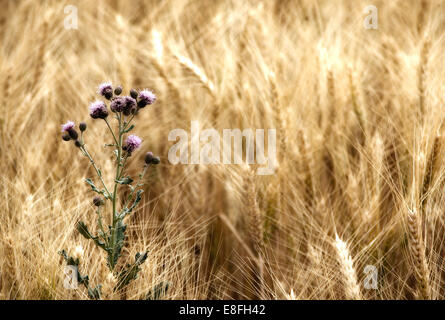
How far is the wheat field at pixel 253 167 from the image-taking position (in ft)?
4.14

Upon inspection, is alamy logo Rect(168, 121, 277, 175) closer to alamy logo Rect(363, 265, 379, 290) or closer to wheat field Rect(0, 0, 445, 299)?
wheat field Rect(0, 0, 445, 299)

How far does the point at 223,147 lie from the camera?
5.10 feet

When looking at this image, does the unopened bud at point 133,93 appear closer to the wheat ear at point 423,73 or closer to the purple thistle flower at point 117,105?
the purple thistle flower at point 117,105

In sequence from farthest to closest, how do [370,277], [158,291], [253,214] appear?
[253,214] → [370,277] → [158,291]

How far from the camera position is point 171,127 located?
1700 mm

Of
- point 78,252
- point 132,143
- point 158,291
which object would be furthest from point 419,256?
point 78,252

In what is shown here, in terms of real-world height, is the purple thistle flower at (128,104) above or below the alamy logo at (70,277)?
above

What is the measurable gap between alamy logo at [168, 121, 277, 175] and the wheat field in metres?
0.03

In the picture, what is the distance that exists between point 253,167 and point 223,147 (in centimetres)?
14

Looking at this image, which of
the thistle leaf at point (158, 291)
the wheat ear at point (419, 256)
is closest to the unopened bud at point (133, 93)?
the thistle leaf at point (158, 291)

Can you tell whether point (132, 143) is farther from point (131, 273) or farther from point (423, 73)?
point (423, 73)

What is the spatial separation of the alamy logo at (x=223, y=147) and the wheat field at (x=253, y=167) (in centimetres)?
3

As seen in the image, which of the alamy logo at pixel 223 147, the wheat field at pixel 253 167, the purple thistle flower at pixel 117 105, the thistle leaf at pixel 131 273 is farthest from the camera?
the alamy logo at pixel 223 147
